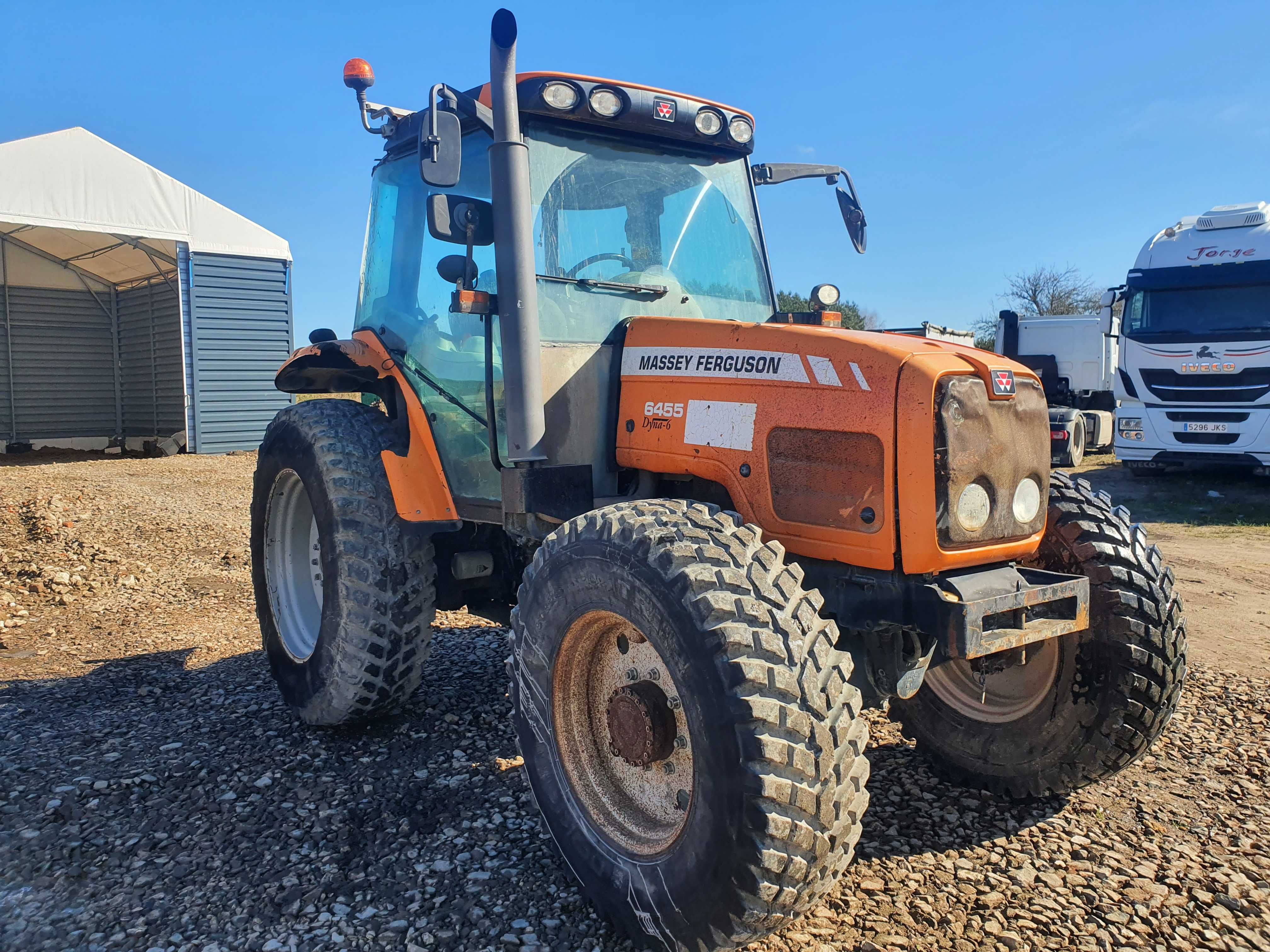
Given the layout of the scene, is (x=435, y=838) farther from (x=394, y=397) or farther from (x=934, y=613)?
(x=394, y=397)

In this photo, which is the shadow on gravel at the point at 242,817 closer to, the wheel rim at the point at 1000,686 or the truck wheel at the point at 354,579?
the truck wheel at the point at 354,579

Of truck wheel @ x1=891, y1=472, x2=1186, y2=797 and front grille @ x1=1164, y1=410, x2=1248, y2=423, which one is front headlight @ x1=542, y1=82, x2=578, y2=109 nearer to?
truck wheel @ x1=891, y1=472, x2=1186, y2=797

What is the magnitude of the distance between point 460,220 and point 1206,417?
37.6 feet

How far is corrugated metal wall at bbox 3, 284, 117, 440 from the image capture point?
17.5 m

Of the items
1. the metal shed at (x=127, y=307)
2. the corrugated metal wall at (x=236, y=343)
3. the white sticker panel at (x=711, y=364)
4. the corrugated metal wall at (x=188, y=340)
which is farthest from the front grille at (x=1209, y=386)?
the corrugated metal wall at (x=188, y=340)

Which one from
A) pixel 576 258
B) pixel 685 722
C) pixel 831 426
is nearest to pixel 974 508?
pixel 831 426

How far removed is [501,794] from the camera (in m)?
3.41

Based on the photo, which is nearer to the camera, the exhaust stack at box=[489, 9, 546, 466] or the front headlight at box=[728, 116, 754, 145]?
the exhaust stack at box=[489, 9, 546, 466]

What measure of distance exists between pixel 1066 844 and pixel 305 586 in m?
3.49

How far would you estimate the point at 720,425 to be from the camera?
9.78ft

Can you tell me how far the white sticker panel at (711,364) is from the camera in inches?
111

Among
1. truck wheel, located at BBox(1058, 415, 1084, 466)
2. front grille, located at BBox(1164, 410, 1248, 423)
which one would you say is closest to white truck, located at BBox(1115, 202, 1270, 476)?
front grille, located at BBox(1164, 410, 1248, 423)

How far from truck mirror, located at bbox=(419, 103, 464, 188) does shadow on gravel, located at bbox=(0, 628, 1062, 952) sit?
211 centimetres

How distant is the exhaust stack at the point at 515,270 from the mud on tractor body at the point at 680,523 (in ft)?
0.04
